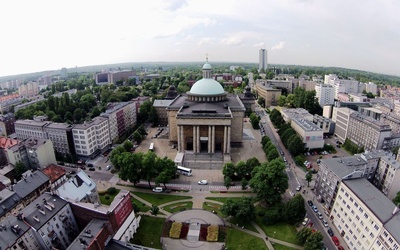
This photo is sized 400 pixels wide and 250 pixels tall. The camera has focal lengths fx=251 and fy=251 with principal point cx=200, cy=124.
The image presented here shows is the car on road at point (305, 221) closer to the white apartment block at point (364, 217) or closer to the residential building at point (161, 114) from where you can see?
the white apartment block at point (364, 217)

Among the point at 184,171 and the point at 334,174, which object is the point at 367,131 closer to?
the point at 334,174

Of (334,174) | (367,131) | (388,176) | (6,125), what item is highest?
(367,131)

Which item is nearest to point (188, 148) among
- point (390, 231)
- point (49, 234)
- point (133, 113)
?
point (133, 113)

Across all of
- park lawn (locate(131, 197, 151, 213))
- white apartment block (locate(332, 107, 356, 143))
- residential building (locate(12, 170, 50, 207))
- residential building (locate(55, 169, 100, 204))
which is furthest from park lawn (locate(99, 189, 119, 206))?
white apartment block (locate(332, 107, 356, 143))

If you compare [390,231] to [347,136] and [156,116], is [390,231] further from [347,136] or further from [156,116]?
[156,116]

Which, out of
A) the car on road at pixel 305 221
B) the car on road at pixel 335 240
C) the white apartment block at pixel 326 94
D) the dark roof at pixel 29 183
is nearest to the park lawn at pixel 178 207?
the car on road at pixel 305 221

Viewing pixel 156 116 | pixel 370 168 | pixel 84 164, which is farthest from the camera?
pixel 156 116

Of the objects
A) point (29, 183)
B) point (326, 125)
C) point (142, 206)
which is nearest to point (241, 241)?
point (142, 206)
